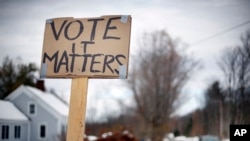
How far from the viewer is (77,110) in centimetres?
134

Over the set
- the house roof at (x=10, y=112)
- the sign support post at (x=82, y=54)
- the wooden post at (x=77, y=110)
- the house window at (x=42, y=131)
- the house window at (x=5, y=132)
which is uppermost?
the sign support post at (x=82, y=54)

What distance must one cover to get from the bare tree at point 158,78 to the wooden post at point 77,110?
5929mm

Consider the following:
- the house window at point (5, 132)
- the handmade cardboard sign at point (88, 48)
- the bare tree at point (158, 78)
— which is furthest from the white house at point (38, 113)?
the bare tree at point (158, 78)

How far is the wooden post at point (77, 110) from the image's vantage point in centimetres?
132

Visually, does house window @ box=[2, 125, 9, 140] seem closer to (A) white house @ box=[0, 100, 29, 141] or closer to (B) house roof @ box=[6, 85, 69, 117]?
(A) white house @ box=[0, 100, 29, 141]

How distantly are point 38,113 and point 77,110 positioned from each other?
4.74ft

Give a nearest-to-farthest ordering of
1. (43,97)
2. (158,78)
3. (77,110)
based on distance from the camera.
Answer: (77,110) < (43,97) < (158,78)

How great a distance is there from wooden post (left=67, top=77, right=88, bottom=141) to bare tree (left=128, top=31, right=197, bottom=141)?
19.5 feet

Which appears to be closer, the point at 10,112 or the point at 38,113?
the point at 10,112

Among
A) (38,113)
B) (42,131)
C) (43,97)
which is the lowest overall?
(42,131)

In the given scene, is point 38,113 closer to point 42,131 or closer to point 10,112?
point 42,131

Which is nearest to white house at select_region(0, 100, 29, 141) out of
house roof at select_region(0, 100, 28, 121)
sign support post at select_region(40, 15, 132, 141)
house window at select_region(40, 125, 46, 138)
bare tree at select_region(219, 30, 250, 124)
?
house roof at select_region(0, 100, 28, 121)

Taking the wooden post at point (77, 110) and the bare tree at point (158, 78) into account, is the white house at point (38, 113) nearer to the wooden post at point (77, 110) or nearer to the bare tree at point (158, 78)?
the wooden post at point (77, 110)

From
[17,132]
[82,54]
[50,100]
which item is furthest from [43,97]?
[82,54]
